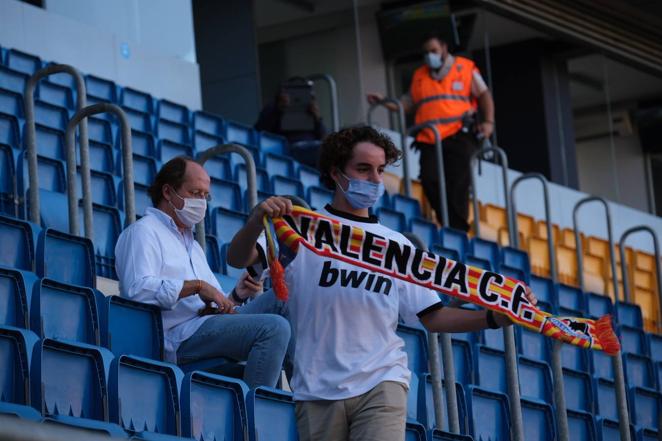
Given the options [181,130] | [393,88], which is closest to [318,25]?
[393,88]

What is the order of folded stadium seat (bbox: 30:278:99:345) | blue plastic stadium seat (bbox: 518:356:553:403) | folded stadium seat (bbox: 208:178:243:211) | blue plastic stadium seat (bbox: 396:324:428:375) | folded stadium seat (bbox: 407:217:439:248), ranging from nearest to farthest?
folded stadium seat (bbox: 30:278:99:345)
blue plastic stadium seat (bbox: 396:324:428:375)
blue plastic stadium seat (bbox: 518:356:553:403)
folded stadium seat (bbox: 208:178:243:211)
folded stadium seat (bbox: 407:217:439:248)

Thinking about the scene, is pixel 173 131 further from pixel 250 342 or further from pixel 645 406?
pixel 250 342

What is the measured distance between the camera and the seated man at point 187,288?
4625 millimetres

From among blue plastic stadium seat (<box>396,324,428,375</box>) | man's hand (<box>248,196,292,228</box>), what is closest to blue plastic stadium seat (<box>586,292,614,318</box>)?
blue plastic stadium seat (<box>396,324,428,375</box>)

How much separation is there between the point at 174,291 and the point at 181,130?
439cm

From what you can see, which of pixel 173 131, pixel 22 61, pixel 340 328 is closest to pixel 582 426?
pixel 340 328

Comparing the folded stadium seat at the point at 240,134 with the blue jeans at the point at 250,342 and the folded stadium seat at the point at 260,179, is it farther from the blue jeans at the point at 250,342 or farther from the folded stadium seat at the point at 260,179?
the blue jeans at the point at 250,342

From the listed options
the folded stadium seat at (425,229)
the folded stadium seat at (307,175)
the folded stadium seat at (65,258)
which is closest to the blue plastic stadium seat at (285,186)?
the folded stadium seat at (307,175)

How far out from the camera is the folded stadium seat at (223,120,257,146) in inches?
383

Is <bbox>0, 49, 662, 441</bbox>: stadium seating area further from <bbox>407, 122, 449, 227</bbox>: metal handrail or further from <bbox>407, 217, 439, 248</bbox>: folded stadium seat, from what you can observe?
<bbox>407, 122, 449, 227</bbox>: metal handrail

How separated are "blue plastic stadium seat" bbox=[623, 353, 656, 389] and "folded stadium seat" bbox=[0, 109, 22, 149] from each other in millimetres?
3508

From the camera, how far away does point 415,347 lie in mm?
5945

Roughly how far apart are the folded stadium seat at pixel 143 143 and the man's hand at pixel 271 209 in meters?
4.47

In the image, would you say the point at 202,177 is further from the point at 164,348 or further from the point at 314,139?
the point at 314,139
